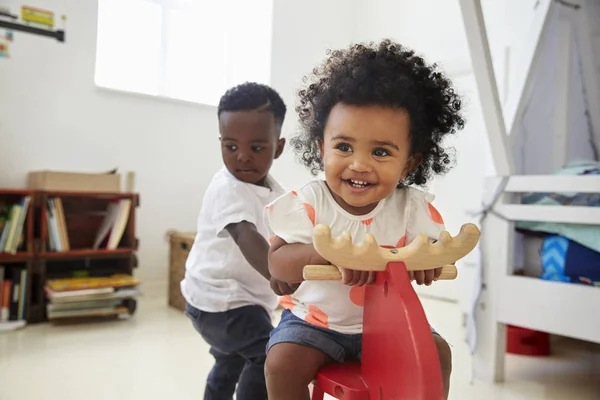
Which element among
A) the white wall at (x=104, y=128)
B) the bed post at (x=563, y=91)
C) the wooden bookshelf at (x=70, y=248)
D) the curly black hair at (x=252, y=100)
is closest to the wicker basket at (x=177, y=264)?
the wooden bookshelf at (x=70, y=248)

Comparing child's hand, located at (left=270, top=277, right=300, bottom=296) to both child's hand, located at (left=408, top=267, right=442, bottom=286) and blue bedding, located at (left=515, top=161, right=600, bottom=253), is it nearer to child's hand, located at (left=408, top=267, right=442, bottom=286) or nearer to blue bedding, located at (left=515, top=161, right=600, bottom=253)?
child's hand, located at (left=408, top=267, right=442, bottom=286)

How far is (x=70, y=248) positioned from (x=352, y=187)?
215cm

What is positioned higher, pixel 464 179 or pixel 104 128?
pixel 104 128

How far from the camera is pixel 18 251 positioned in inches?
85.7

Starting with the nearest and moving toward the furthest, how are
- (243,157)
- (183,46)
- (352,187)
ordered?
(352,187), (243,157), (183,46)

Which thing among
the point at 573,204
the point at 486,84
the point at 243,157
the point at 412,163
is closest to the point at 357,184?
the point at 412,163

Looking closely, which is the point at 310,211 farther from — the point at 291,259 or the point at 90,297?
the point at 90,297

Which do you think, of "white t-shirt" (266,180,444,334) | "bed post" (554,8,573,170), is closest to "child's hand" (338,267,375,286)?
"white t-shirt" (266,180,444,334)

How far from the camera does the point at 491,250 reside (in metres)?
1.49

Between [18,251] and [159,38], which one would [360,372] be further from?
[159,38]

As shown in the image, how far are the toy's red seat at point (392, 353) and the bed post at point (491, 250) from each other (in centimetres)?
96

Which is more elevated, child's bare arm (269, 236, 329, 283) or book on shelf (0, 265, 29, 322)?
child's bare arm (269, 236, 329, 283)

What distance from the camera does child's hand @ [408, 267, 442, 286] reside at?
59cm

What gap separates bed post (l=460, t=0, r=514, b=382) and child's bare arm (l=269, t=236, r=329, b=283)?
0.99m
